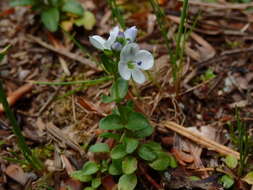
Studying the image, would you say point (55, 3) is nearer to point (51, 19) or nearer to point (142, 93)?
point (51, 19)

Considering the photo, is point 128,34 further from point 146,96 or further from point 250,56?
point 250,56

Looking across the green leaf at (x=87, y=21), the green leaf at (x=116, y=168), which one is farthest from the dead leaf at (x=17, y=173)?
the green leaf at (x=87, y=21)

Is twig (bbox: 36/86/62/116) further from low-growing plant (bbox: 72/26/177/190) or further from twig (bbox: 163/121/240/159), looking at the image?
twig (bbox: 163/121/240/159)

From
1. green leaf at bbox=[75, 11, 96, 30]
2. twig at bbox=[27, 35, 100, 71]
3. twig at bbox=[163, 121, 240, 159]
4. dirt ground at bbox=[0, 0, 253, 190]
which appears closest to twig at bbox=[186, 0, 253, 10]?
dirt ground at bbox=[0, 0, 253, 190]

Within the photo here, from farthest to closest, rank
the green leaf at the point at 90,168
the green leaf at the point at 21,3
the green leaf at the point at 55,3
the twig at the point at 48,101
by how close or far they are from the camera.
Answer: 1. the green leaf at the point at 55,3
2. the green leaf at the point at 21,3
3. the twig at the point at 48,101
4. the green leaf at the point at 90,168

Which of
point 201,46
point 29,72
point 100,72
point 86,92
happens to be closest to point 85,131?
point 86,92

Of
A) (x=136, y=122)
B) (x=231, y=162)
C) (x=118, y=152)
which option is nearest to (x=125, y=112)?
(x=136, y=122)

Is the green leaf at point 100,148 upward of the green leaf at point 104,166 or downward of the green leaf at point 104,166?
upward

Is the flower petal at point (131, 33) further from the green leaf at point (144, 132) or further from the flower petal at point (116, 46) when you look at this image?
the green leaf at point (144, 132)
